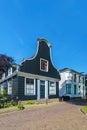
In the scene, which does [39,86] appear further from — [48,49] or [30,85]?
[48,49]

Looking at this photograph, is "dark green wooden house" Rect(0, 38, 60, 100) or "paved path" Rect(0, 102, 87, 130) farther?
"dark green wooden house" Rect(0, 38, 60, 100)

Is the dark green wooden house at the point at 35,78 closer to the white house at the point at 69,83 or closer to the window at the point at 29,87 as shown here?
the window at the point at 29,87

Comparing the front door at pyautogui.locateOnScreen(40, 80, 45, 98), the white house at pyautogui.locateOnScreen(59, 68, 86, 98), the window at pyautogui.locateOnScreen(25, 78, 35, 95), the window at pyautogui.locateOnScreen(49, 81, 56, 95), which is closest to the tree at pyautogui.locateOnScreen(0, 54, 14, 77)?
the front door at pyautogui.locateOnScreen(40, 80, 45, 98)

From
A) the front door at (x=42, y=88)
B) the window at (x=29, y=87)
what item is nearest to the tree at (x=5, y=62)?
the front door at (x=42, y=88)

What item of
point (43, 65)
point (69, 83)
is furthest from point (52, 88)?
point (69, 83)

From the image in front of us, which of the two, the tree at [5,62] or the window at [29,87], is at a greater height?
the tree at [5,62]

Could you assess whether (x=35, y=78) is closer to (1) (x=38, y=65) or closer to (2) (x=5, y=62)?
(1) (x=38, y=65)

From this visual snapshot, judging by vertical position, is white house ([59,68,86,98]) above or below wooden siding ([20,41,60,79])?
below

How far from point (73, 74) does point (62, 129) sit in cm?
3195

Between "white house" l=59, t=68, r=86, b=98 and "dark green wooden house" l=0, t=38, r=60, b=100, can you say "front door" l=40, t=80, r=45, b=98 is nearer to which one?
"dark green wooden house" l=0, t=38, r=60, b=100

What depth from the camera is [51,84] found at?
28.2m

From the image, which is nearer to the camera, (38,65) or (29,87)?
(29,87)

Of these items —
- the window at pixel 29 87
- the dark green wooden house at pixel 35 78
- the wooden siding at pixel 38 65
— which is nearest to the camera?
the dark green wooden house at pixel 35 78

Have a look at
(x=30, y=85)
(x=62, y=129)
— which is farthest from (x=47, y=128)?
(x=30, y=85)
